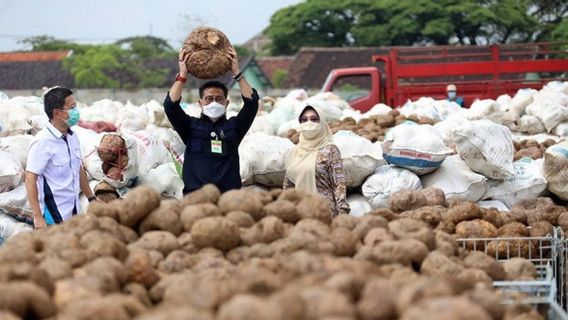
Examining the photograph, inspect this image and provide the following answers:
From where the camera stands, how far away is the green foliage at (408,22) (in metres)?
41.0

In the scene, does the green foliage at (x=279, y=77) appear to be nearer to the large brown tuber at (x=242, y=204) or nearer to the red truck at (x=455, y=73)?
the red truck at (x=455, y=73)

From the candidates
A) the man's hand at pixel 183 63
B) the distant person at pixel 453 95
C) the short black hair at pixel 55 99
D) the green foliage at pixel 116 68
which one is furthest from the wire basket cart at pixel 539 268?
the green foliage at pixel 116 68

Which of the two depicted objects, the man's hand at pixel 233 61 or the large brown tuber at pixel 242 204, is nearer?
the large brown tuber at pixel 242 204

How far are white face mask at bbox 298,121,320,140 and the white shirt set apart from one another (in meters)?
1.65

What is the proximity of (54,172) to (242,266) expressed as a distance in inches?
136

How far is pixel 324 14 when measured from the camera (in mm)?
49594

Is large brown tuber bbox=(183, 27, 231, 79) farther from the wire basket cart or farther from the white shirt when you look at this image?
the wire basket cart

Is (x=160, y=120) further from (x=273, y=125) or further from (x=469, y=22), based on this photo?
(x=469, y=22)

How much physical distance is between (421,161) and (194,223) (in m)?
4.86

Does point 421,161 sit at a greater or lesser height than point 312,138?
lesser

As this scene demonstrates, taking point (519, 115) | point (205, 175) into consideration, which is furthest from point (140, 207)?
point (519, 115)

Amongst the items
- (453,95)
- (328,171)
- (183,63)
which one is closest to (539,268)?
(328,171)

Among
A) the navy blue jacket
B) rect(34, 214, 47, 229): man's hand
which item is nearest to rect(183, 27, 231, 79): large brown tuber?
the navy blue jacket

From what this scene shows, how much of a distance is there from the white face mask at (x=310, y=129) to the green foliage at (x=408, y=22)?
27.1 meters
